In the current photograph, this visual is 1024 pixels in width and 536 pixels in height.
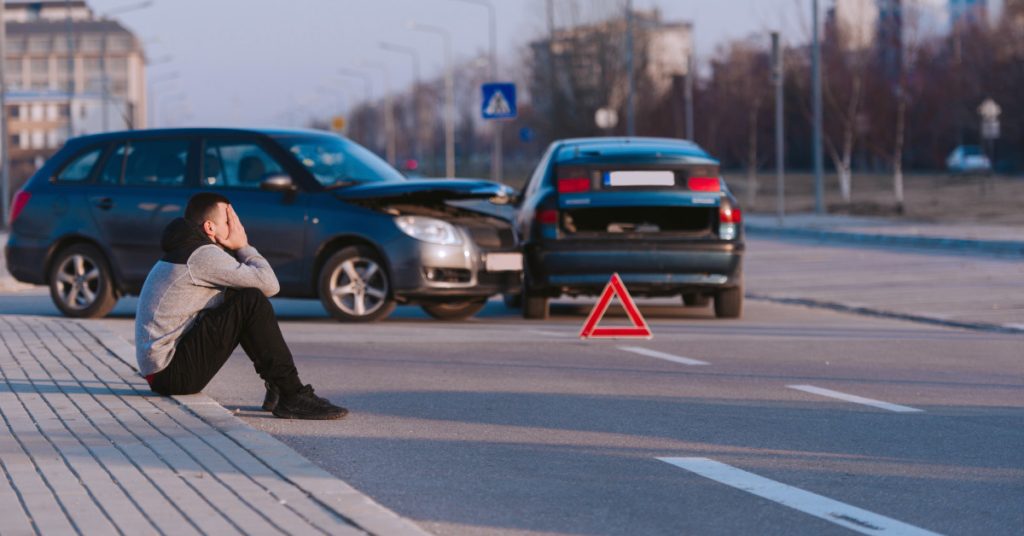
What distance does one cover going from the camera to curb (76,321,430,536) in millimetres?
5766

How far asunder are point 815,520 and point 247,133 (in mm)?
10157

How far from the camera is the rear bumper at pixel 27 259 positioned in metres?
15.5

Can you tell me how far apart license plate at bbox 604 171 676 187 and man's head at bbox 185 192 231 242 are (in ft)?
20.6

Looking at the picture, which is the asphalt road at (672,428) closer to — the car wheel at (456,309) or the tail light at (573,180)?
the tail light at (573,180)

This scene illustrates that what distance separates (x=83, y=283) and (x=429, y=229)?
3281 mm

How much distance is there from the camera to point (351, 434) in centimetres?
818

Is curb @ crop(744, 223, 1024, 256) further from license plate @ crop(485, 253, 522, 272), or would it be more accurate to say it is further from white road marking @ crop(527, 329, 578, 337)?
white road marking @ crop(527, 329, 578, 337)

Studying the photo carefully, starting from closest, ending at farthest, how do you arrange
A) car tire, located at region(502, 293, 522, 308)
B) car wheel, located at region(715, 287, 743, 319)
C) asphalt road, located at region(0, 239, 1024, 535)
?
asphalt road, located at region(0, 239, 1024, 535)
car wheel, located at region(715, 287, 743, 319)
car tire, located at region(502, 293, 522, 308)

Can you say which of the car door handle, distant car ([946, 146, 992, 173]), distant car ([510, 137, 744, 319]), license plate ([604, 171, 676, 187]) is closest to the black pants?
distant car ([510, 137, 744, 319])

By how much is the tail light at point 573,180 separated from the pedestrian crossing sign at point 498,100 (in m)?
18.1

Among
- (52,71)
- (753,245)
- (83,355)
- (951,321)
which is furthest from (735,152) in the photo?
(52,71)

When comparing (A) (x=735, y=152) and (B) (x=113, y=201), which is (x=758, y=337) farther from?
(A) (x=735, y=152)

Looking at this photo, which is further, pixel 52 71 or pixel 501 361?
pixel 52 71

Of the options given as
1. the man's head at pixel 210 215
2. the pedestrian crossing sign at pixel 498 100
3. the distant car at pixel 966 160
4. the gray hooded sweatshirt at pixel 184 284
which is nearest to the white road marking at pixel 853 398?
the gray hooded sweatshirt at pixel 184 284
